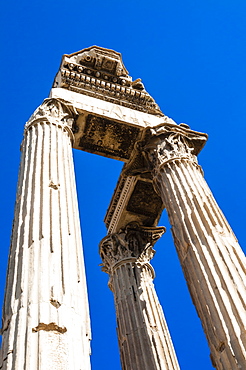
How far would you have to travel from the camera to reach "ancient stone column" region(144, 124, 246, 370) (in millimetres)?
9961

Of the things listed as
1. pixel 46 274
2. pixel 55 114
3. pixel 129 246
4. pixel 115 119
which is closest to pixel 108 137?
pixel 115 119

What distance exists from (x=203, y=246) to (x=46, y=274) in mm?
5138

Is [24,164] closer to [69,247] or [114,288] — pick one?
[69,247]

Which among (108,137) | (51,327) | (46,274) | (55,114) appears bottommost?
(51,327)

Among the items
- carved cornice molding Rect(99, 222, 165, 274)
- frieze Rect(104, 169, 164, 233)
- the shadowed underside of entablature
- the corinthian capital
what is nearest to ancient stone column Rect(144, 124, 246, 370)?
the corinthian capital

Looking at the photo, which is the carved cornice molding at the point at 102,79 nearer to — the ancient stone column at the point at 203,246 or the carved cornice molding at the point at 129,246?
the ancient stone column at the point at 203,246

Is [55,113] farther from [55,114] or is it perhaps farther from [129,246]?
[129,246]

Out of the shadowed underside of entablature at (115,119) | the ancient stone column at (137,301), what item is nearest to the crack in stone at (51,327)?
the ancient stone column at (137,301)

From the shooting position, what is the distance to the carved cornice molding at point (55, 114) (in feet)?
48.0

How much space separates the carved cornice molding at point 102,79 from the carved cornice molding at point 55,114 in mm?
2547

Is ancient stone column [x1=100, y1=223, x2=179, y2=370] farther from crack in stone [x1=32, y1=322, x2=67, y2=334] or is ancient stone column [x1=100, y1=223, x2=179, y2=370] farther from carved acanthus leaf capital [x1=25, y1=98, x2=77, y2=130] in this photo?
crack in stone [x1=32, y1=322, x2=67, y2=334]

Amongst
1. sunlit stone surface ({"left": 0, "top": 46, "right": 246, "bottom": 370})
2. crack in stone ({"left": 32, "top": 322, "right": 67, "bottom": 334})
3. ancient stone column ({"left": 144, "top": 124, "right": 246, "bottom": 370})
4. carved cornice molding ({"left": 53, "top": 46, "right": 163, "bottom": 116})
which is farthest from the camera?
carved cornice molding ({"left": 53, "top": 46, "right": 163, "bottom": 116})

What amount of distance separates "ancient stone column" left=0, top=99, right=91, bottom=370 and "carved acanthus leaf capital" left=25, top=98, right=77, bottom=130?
1313 mm

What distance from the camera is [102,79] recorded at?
763 inches
